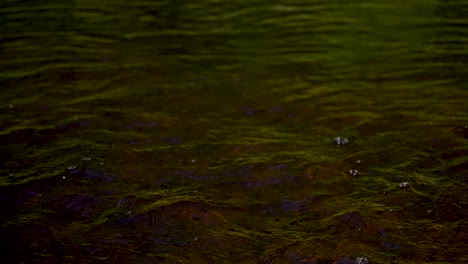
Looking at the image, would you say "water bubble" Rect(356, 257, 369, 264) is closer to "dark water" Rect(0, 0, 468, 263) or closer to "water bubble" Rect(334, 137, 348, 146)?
"dark water" Rect(0, 0, 468, 263)

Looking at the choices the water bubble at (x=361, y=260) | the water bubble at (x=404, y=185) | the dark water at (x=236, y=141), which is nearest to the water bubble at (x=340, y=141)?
the dark water at (x=236, y=141)

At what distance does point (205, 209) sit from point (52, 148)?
2.10m

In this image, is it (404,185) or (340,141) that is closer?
(404,185)

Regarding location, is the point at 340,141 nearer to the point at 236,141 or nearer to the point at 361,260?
the point at 236,141

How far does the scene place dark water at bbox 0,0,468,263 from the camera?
413 cm

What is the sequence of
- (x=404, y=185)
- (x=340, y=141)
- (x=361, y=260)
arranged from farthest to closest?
(x=340, y=141) < (x=404, y=185) < (x=361, y=260)

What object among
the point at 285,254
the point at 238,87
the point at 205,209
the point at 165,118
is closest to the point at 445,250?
the point at 285,254

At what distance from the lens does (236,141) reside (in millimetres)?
5832

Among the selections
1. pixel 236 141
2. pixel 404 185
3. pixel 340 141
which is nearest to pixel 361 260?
pixel 404 185

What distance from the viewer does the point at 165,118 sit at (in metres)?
6.48

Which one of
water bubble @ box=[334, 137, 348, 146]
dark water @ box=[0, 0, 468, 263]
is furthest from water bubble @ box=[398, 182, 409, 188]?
water bubble @ box=[334, 137, 348, 146]

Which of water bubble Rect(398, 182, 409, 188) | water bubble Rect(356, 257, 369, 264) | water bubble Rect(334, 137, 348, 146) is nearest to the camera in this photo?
water bubble Rect(356, 257, 369, 264)

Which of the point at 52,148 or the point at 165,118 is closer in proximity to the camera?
the point at 52,148

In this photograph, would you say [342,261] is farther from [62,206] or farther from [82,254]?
[62,206]
